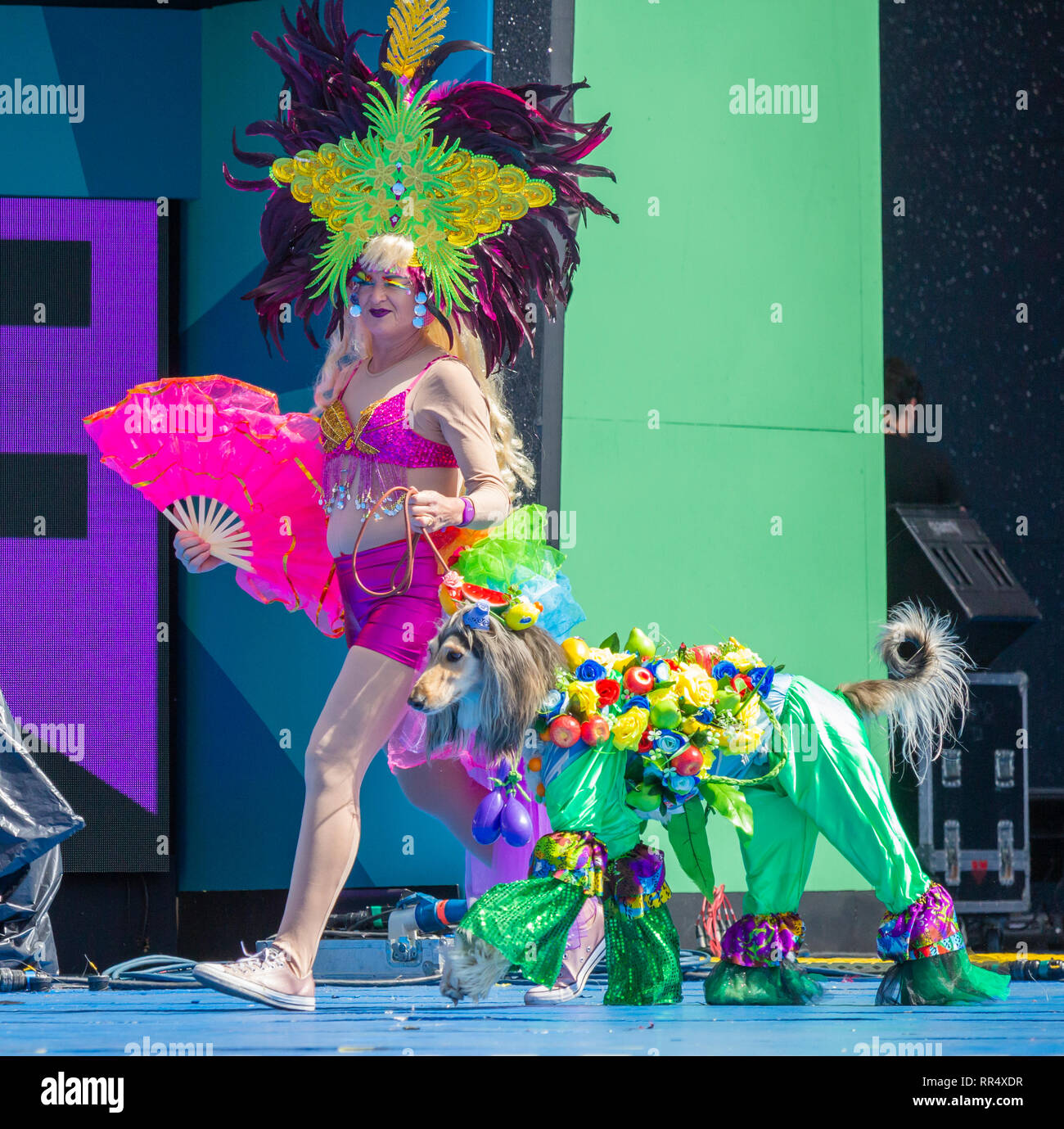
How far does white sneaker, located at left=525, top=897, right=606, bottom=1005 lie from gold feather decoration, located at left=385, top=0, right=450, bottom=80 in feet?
6.57

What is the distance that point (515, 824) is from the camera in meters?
3.12

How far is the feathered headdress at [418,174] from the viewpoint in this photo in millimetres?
3441

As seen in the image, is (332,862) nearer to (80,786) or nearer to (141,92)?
(80,786)

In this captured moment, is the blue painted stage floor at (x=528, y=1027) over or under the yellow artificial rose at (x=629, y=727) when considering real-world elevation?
under

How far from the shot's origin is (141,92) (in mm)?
4953

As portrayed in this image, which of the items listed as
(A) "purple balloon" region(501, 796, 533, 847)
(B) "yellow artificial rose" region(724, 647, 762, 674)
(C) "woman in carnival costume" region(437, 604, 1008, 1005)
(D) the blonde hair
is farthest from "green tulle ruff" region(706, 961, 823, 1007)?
(D) the blonde hair

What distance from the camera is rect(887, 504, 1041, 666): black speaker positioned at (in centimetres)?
515

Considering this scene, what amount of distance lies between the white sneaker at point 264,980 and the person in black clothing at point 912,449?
10.2ft

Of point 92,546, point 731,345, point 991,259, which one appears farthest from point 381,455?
point 991,259

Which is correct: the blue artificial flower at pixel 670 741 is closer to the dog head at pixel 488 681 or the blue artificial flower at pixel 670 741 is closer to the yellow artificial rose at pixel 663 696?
the yellow artificial rose at pixel 663 696

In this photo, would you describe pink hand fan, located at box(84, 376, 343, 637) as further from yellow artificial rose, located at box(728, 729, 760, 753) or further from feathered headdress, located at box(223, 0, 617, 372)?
yellow artificial rose, located at box(728, 729, 760, 753)

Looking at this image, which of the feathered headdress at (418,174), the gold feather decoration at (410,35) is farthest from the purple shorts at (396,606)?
the gold feather decoration at (410,35)

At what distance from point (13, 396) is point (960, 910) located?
363 cm
